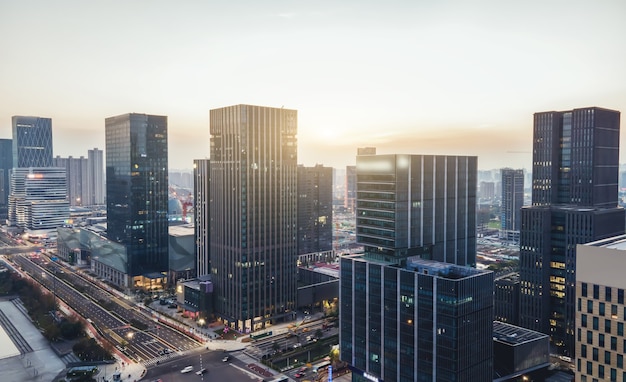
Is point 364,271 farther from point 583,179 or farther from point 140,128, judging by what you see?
point 140,128

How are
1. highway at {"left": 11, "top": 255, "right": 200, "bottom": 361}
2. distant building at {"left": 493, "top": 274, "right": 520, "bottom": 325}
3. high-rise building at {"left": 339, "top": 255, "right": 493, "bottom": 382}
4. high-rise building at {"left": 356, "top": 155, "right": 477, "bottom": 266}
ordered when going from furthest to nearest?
distant building at {"left": 493, "top": 274, "right": 520, "bottom": 325}
highway at {"left": 11, "top": 255, "right": 200, "bottom": 361}
high-rise building at {"left": 356, "top": 155, "right": 477, "bottom": 266}
high-rise building at {"left": 339, "top": 255, "right": 493, "bottom": 382}

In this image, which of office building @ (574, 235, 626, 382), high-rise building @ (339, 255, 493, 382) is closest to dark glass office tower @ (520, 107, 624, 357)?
high-rise building @ (339, 255, 493, 382)

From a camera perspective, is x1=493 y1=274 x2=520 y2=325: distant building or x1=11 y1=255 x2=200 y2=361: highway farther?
x1=493 y1=274 x2=520 y2=325: distant building

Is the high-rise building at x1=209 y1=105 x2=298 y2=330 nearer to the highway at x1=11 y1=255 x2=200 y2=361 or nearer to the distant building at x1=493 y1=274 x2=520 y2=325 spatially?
the highway at x1=11 y1=255 x2=200 y2=361

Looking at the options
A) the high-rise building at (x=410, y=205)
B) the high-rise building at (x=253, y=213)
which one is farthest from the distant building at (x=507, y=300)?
the high-rise building at (x=253, y=213)

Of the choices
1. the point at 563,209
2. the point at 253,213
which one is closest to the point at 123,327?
the point at 253,213

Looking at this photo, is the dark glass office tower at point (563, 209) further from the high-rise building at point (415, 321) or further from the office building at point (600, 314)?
the office building at point (600, 314)

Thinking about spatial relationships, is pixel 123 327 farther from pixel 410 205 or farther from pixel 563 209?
pixel 563 209

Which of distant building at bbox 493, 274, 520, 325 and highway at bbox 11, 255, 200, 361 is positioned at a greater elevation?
distant building at bbox 493, 274, 520, 325
